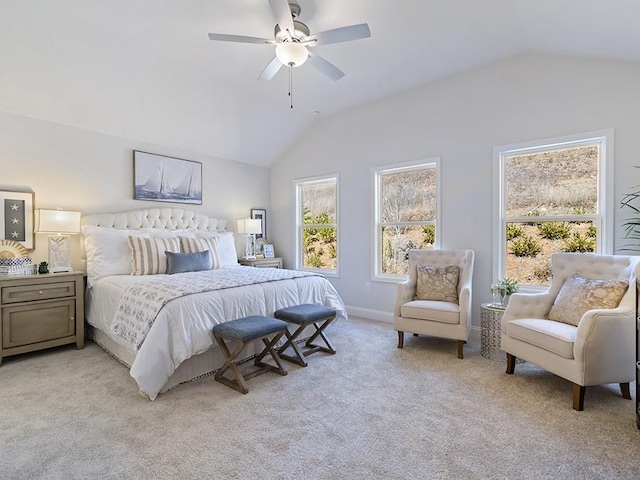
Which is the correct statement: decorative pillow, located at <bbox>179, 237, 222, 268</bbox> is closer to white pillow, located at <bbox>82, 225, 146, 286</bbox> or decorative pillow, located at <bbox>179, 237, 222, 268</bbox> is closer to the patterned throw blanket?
white pillow, located at <bbox>82, 225, 146, 286</bbox>

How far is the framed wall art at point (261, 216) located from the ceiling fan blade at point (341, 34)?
3550 mm

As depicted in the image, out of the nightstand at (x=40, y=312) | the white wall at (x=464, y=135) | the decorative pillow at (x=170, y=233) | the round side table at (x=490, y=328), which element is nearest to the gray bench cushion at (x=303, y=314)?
the round side table at (x=490, y=328)

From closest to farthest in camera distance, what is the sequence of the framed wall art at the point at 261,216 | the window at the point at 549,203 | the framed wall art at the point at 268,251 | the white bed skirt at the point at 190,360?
the white bed skirt at the point at 190,360
the window at the point at 549,203
the framed wall art at the point at 268,251
the framed wall art at the point at 261,216

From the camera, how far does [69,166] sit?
12.8 feet

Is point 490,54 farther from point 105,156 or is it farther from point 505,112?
point 105,156

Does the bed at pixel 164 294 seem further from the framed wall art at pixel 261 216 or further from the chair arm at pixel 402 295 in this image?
the framed wall art at pixel 261 216

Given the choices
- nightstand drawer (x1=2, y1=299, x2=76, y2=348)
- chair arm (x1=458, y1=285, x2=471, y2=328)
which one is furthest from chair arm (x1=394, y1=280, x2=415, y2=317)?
nightstand drawer (x1=2, y1=299, x2=76, y2=348)

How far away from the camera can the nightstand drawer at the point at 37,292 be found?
308 centimetres

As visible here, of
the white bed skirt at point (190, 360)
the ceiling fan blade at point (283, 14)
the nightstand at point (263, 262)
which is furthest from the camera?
the nightstand at point (263, 262)

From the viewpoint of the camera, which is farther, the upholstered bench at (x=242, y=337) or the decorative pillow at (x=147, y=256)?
the decorative pillow at (x=147, y=256)

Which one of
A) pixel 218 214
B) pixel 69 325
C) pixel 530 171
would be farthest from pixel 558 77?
pixel 69 325

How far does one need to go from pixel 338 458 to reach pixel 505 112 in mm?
3651

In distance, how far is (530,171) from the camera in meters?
3.58

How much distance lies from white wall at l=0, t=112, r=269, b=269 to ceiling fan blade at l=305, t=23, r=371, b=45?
9.98ft
